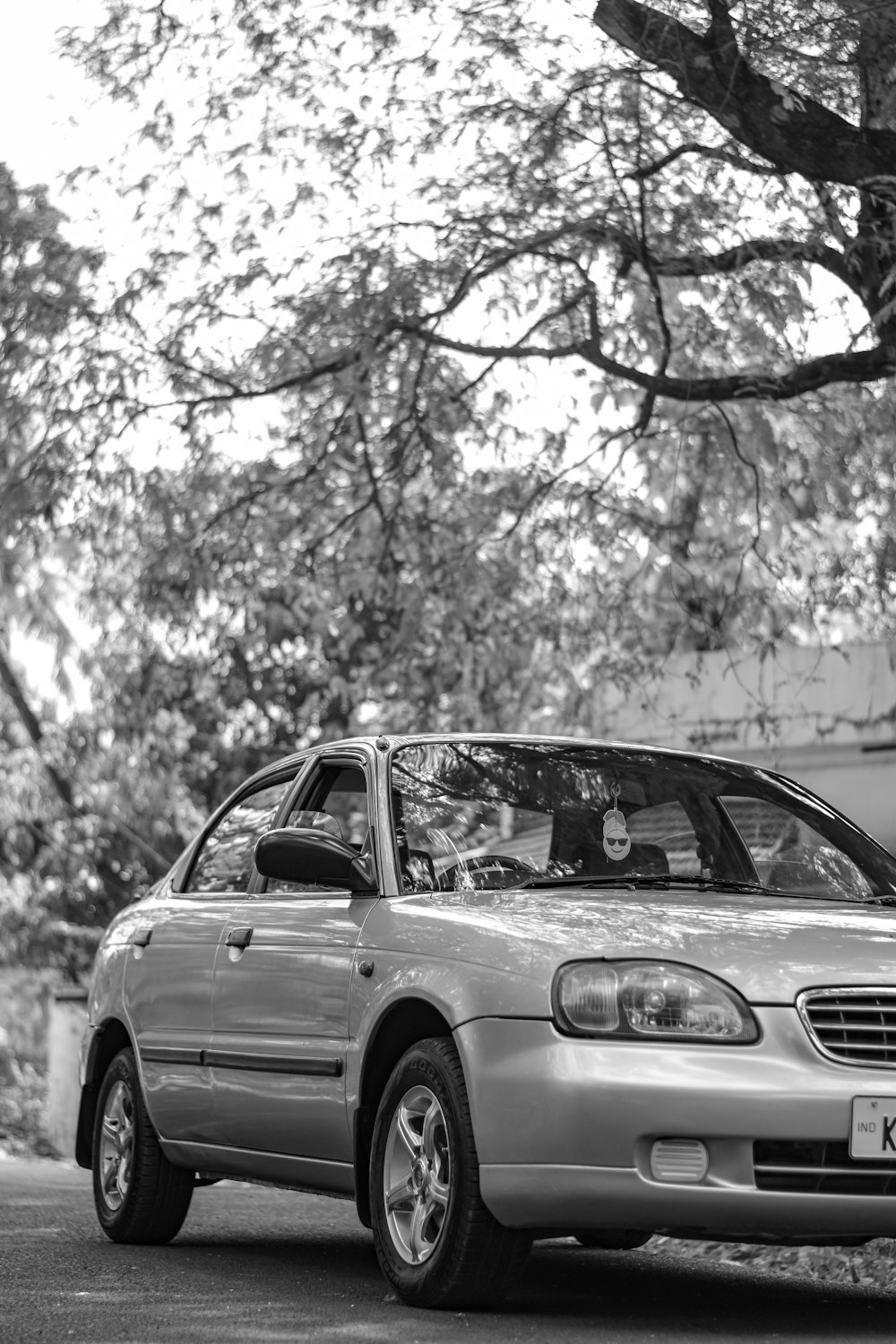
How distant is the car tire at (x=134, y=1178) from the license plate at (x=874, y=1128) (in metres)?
3.17

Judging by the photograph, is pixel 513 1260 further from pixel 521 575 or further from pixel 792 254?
pixel 521 575

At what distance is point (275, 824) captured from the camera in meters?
7.15

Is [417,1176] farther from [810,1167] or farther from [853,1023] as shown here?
[853,1023]

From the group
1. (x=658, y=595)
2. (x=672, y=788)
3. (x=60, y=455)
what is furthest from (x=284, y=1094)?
(x=658, y=595)

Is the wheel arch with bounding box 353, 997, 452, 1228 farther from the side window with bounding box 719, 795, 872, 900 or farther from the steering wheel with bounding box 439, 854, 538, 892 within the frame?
the side window with bounding box 719, 795, 872, 900

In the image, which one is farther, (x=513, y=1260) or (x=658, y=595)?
(x=658, y=595)

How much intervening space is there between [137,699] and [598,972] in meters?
13.2

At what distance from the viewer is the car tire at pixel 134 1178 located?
7.45m

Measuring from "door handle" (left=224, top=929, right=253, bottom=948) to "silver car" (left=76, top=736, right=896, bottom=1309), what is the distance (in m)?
0.01

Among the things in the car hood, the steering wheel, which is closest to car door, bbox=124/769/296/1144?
the steering wheel

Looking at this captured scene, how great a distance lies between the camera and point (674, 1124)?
498cm

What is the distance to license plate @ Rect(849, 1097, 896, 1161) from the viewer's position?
5.03 m

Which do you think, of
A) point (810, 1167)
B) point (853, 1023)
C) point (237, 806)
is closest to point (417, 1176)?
Result: point (810, 1167)

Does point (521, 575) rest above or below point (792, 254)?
below
